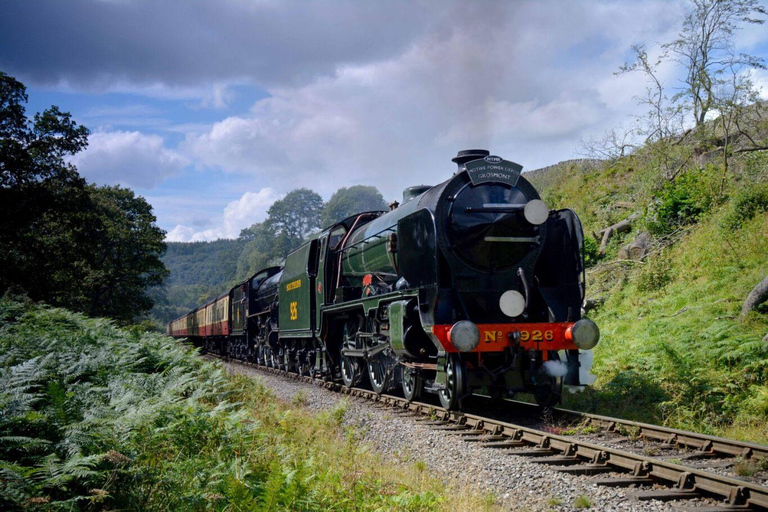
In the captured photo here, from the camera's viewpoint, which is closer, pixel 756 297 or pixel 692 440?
pixel 692 440

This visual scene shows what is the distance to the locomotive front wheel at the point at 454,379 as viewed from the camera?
727 centimetres

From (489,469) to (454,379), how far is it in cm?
202

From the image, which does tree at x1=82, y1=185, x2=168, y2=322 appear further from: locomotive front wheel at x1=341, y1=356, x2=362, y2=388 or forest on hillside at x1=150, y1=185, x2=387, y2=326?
forest on hillside at x1=150, y1=185, x2=387, y2=326

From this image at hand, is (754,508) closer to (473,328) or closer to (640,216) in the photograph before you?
(473,328)

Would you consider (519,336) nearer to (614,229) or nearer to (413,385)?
(413,385)

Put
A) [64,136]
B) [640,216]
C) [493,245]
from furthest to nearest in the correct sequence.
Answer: [64,136] → [640,216] → [493,245]

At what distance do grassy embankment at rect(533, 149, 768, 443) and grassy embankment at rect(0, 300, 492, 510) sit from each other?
13.7ft

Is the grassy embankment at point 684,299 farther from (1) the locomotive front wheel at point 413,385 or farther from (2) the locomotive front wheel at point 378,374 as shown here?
(2) the locomotive front wheel at point 378,374

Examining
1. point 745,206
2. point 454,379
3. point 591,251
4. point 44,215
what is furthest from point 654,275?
point 44,215

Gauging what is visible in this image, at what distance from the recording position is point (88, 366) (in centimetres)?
714

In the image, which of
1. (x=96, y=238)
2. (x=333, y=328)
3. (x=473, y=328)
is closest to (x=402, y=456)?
(x=473, y=328)

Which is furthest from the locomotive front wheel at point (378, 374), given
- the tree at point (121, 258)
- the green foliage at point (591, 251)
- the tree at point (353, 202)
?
the tree at point (353, 202)

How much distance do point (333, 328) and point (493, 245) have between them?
5.11 meters

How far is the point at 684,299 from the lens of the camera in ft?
37.6
